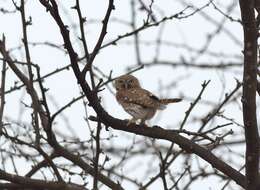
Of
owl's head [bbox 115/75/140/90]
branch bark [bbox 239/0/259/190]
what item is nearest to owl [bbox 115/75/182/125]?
owl's head [bbox 115/75/140/90]

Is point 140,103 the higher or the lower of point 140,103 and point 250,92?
the higher

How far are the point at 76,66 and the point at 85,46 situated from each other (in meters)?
0.26

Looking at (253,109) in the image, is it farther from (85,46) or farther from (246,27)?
(85,46)

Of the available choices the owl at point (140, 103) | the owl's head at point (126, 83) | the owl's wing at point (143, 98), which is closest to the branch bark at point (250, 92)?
the owl at point (140, 103)

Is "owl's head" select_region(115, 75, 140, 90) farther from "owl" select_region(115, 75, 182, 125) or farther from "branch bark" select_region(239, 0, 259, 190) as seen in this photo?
"branch bark" select_region(239, 0, 259, 190)

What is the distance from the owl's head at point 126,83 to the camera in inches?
269

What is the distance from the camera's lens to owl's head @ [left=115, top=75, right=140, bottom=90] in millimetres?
6835

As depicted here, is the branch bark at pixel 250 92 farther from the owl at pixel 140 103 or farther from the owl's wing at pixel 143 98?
the owl's wing at pixel 143 98

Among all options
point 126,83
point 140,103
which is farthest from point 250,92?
point 126,83

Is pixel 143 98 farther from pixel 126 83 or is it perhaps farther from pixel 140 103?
pixel 126 83

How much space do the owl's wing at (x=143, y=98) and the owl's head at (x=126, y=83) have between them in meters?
0.70

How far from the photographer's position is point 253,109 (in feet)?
11.1

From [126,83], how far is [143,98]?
4.32ft

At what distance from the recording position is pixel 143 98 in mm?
5613
